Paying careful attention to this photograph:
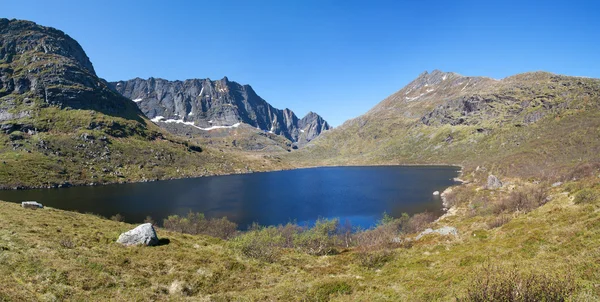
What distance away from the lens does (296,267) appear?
30938 mm

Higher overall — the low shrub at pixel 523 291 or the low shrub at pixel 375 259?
the low shrub at pixel 523 291

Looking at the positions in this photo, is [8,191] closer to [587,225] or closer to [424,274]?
[424,274]

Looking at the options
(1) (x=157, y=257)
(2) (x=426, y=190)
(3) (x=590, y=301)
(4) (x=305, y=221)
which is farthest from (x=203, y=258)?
(2) (x=426, y=190)

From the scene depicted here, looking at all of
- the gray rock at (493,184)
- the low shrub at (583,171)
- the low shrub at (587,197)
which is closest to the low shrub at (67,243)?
the low shrub at (587,197)

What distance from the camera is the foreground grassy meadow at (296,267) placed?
620 inches

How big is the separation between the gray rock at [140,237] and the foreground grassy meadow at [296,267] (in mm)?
1200

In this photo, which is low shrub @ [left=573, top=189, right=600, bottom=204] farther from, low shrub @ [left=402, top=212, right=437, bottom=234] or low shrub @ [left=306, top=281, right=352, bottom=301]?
low shrub @ [left=402, top=212, right=437, bottom=234]

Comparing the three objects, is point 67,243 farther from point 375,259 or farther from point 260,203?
point 260,203

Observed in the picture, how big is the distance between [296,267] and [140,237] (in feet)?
60.8

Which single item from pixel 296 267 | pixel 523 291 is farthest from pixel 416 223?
pixel 523 291

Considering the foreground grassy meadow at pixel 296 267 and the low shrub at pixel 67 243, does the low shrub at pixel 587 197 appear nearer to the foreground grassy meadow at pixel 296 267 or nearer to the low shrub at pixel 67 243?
the foreground grassy meadow at pixel 296 267

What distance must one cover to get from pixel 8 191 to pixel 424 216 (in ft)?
790

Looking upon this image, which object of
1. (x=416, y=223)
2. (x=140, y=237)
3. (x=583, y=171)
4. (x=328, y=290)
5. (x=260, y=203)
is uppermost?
(x=583, y=171)

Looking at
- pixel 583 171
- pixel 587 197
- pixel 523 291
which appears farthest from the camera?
pixel 583 171
